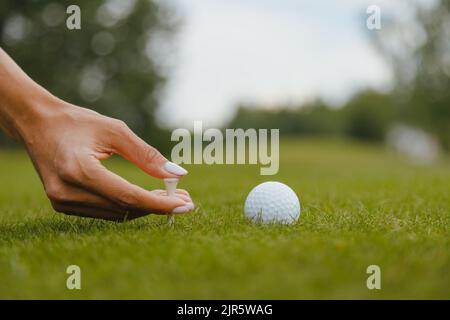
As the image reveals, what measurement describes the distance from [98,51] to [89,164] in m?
29.2

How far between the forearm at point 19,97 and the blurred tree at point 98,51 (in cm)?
2345

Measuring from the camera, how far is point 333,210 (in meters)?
4.46

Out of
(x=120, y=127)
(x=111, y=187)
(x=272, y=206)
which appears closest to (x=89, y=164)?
(x=111, y=187)

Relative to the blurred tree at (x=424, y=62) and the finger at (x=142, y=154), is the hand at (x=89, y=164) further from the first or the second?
the blurred tree at (x=424, y=62)

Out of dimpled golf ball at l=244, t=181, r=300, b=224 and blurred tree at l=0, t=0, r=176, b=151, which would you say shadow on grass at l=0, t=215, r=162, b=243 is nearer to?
dimpled golf ball at l=244, t=181, r=300, b=224

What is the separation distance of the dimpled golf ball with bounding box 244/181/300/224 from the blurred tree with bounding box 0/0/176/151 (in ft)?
77.9

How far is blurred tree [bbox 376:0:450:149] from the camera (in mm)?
30172

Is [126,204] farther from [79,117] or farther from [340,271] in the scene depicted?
[340,271]

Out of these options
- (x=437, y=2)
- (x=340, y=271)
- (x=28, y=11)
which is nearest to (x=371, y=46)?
(x=437, y=2)

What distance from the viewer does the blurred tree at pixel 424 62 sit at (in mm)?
30172

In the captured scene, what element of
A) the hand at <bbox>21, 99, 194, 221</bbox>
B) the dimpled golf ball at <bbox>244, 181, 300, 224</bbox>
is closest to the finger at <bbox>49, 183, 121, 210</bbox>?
A: the hand at <bbox>21, 99, 194, 221</bbox>

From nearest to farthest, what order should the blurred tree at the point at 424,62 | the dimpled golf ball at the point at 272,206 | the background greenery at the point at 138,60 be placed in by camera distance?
the dimpled golf ball at the point at 272,206, the background greenery at the point at 138,60, the blurred tree at the point at 424,62

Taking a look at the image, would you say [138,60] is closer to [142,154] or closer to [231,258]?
[142,154]

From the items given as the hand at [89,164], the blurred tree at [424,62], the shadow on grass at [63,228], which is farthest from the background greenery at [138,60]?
the hand at [89,164]
